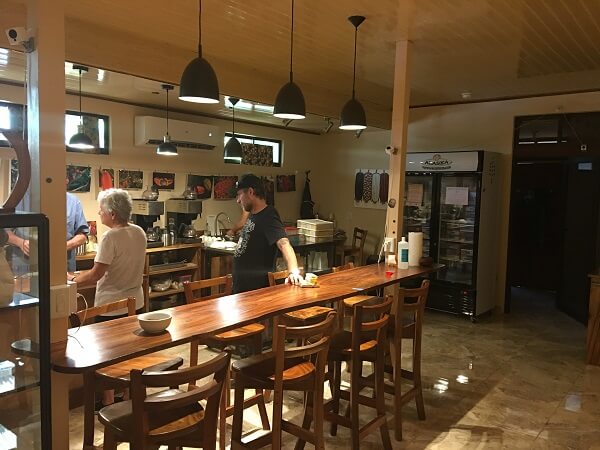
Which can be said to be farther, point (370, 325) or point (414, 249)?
point (414, 249)

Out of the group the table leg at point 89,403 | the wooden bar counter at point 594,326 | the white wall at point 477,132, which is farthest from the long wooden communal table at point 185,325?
the white wall at point 477,132

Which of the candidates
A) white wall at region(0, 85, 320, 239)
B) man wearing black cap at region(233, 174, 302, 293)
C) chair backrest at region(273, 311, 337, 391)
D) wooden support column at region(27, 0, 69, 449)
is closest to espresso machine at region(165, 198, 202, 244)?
white wall at region(0, 85, 320, 239)

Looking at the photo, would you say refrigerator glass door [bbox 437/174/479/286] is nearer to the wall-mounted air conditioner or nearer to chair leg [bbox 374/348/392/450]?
the wall-mounted air conditioner

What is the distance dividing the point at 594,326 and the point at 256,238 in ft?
A: 10.5

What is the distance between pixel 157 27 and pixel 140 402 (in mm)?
2913

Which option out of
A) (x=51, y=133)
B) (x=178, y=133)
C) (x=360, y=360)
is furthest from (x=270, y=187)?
(x=51, y=133)

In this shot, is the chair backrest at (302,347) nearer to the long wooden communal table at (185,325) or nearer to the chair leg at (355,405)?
the long wooden communal table at (185,325)

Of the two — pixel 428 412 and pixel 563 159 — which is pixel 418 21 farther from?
pixel 563 159

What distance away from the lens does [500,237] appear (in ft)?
20.8

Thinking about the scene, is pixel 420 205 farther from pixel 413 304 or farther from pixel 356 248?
pixel 413 304

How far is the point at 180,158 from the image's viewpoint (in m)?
6.88

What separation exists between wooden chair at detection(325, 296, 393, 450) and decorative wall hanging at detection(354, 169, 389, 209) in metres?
5.16

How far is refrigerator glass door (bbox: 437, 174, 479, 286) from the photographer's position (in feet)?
19.7

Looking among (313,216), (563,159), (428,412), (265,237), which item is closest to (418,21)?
(265,237)
